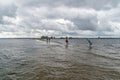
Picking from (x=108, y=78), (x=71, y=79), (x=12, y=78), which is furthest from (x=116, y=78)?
(x=12, y=78)

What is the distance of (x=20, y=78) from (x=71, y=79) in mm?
3809

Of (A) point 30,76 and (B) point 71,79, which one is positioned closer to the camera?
(B) point 71,79

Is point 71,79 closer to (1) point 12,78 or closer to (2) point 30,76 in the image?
(2) point 30,76

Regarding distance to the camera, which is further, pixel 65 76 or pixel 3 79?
pixel 65 76

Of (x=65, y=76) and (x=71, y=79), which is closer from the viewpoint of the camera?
(x=71, y=79)

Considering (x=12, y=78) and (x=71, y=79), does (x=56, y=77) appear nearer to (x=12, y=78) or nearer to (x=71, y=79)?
(x=71, y=79)

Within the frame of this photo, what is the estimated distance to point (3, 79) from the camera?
1055 centimetres

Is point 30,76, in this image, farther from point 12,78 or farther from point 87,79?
point 87,79

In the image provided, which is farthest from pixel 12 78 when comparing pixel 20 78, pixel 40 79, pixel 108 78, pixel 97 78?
pixel 108 78

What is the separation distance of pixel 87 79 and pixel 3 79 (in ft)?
20.1

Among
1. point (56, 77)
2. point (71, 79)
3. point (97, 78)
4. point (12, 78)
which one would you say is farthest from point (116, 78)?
point (12, 78)

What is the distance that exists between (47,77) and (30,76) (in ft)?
4.58

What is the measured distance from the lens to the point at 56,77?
1110cm

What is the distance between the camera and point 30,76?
1144cm
